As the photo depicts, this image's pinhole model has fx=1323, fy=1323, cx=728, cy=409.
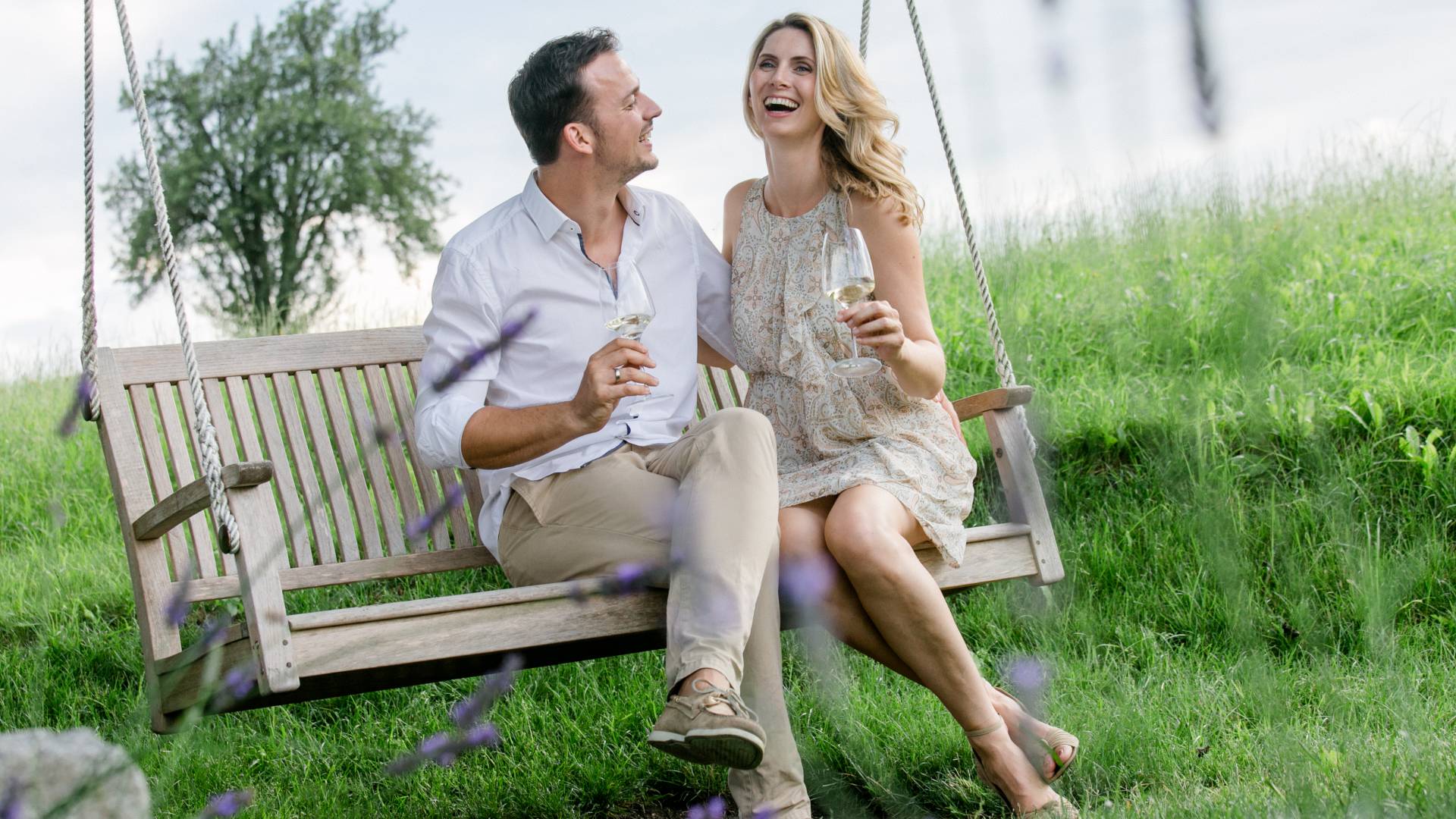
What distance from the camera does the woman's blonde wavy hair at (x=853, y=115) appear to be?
3086 mm

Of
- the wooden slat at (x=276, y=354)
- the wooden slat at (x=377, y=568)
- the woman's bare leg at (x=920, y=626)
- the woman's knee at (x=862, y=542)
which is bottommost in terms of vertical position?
the woman's bare leg at (x=920, y=626)

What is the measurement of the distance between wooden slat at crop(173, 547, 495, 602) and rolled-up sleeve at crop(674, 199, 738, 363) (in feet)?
2.53

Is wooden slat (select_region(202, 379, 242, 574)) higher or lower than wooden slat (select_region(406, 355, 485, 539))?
higher

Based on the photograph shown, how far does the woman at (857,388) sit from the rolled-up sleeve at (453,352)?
0.63 m

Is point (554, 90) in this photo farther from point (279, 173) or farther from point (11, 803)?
point (279, 173)

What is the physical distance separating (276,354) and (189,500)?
A: 92 centimetres

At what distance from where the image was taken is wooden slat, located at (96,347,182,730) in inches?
105

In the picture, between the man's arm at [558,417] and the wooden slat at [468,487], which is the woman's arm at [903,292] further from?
the wooden slat at [468,487]

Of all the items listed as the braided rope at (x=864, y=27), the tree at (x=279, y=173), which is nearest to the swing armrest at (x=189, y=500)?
the braided rope at (x=864, y=27)

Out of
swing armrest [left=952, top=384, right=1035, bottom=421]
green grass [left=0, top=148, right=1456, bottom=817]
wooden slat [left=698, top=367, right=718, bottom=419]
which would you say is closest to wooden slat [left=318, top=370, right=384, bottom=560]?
green grass [left=0, top=148, right=1456, bottom=817]

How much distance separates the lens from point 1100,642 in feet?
13.0

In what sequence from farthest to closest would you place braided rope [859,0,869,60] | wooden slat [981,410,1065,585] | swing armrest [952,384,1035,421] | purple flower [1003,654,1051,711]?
braided rope [859,0,869,60] → swing armrest [952,384,1035,421] → wooden slat [981,410,1065,585] → purple flower [1003,654,1051,711]

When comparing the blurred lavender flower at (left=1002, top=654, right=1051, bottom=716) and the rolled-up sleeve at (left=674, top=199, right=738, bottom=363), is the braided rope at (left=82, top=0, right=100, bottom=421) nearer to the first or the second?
the rolled-up sleeve at (left=674, top=199, right=738, bottom=363)

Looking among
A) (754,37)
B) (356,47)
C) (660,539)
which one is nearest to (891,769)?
(660,539)
